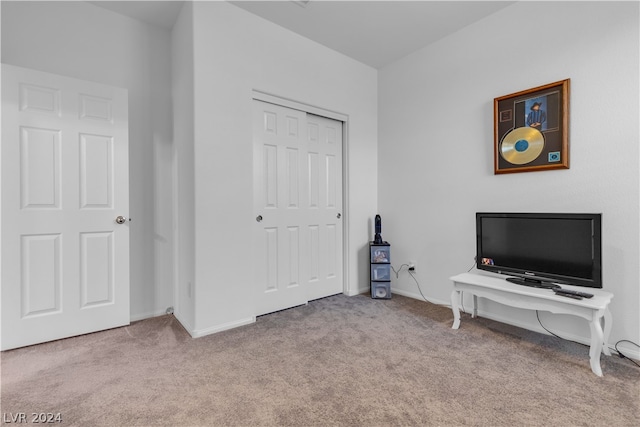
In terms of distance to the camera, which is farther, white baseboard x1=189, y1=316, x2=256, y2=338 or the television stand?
white baseboard x1=189, y1=316, x2=256, y2=338

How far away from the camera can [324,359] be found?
196 cm

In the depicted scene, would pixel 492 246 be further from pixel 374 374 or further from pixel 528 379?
pixel 374 374

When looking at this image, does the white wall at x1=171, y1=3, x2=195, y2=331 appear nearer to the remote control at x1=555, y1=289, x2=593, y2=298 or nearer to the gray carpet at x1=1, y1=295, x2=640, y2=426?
the gray carpet at x1=1, y1=295, x2=640, y2=426

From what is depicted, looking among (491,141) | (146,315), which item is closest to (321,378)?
(146,315)

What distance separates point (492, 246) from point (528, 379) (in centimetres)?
106

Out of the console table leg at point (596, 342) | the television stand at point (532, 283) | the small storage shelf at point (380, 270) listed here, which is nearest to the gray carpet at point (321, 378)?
the console table leg at point (596, 342)

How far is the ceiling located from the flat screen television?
181 centimetres

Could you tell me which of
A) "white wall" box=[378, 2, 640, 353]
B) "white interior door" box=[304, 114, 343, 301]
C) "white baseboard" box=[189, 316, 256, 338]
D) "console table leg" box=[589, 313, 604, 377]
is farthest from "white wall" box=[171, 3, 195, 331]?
"console table leg" box=[589, 313, 604, 377]

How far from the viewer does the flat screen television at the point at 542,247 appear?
1979 mm

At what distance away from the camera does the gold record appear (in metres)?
2.35

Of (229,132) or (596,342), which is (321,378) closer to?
(596,342)

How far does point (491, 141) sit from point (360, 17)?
1.64 m

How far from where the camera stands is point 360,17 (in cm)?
271

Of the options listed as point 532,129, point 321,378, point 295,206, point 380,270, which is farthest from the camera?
point 380,270
